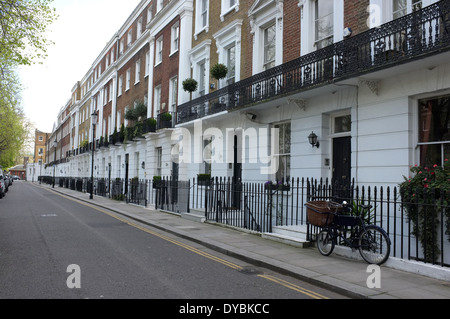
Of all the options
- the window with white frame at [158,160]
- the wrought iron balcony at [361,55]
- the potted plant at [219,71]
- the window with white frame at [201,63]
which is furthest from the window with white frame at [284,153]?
the window with white frame at [158,160]

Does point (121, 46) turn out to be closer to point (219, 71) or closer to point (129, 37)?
point (129, 37)

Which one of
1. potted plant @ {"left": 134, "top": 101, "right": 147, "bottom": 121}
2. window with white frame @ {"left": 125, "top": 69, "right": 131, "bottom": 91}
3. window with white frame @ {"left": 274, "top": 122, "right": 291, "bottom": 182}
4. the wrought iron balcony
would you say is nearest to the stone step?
window with white frame @ {"left": 274, "top": 122, "right": 291, "bottom": 182}

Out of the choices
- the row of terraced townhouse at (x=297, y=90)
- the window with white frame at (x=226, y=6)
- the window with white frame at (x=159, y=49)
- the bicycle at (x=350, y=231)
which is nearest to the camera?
the bicycle at (x=350, y=231)

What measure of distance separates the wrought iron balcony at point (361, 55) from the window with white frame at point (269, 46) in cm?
124

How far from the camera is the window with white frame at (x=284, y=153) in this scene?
41.4ft

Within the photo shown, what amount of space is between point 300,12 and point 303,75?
8.66ft

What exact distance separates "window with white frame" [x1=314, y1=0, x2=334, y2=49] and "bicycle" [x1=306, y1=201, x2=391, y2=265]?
5841 mm

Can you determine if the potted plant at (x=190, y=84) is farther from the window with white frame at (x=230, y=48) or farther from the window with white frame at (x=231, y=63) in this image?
the window with white frame at (x=231, y=63)

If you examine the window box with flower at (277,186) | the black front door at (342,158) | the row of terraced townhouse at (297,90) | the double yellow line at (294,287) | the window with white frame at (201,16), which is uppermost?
the window with white frame at (201,16)

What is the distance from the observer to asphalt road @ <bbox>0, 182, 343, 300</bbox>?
5074mm

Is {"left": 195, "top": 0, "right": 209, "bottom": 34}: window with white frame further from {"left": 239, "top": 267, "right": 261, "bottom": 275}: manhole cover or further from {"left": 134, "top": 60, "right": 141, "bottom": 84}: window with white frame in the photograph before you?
{"left": 239, "top": 267, "right": 261, "bottom": 275}: manhole cover

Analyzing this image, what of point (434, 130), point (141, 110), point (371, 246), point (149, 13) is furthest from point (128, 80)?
point (371, 246)

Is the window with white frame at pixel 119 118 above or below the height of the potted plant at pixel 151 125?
above
